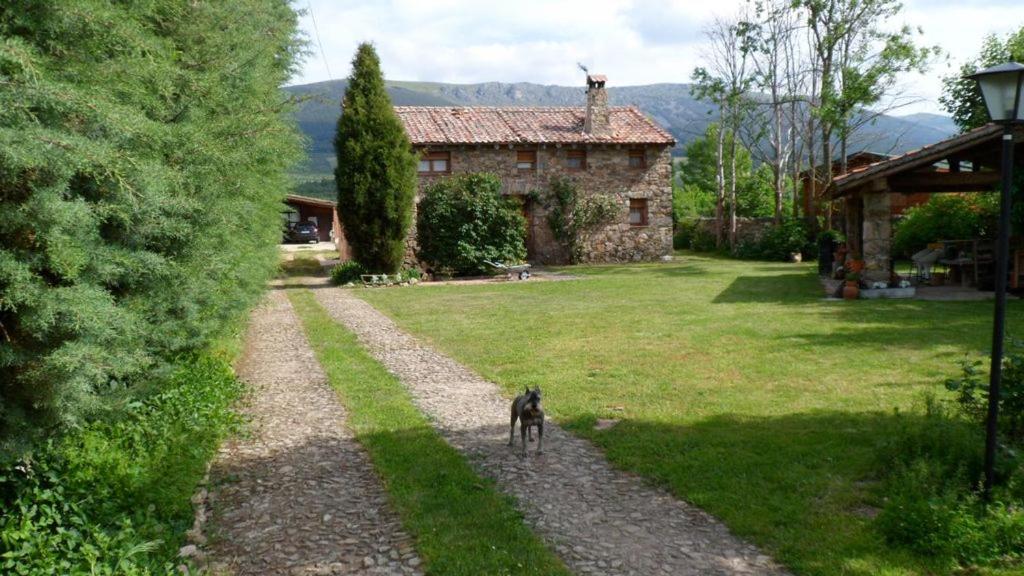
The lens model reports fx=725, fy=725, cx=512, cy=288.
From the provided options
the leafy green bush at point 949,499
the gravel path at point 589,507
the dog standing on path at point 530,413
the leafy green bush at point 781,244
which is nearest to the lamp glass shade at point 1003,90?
the leafy green bush at point 949,499

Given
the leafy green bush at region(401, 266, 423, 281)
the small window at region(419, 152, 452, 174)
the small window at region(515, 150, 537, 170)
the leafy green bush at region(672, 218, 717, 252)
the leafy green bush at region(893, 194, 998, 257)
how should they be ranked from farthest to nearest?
the leafy green bush at region(672, 218, 717, 252) < the small window at region(515, 150, 537, 170) < the small window at region(419, 152, 452, 174) < the leafy green bush at region(401, 266, 423, 281) < the leafy green bush at region(893, 194, 998, 257)

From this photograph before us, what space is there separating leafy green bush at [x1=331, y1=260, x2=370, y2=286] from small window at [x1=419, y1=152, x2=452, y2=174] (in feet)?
15.1

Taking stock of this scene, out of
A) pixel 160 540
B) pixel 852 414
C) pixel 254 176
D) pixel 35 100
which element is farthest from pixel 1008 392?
pixel 254 176

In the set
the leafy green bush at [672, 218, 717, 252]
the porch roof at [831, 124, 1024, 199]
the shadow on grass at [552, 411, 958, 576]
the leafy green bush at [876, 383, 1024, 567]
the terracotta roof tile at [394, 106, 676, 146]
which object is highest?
the terracotta roof tile at [394, 106, 676, 146]

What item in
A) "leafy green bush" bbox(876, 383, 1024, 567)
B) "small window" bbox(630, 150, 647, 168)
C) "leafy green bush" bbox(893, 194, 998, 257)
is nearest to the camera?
"leafy green bush" bbox(876, 383, 1024, 567)

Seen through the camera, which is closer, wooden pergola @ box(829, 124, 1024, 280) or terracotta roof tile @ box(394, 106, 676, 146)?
wooden pergola @ box(829, 124, 1024, 280)

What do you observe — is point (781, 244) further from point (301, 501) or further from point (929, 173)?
point (301, 501)

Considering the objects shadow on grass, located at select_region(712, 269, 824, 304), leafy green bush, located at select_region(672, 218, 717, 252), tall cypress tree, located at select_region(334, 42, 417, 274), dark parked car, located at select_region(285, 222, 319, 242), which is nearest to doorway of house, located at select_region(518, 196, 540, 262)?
tall cypress tree, located at select_region(334, 42, 417, 274)

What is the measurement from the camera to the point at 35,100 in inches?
143

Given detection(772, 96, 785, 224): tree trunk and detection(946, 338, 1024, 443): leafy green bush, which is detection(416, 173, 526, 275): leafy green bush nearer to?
detection(772, 96, 785, 224): tree trunk

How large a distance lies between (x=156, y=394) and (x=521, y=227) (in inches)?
702

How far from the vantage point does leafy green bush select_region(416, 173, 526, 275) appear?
22891 mm

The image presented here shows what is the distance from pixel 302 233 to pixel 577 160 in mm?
21802

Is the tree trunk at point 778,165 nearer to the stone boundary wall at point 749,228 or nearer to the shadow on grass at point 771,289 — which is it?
the stone boundary wall at point 749,228
